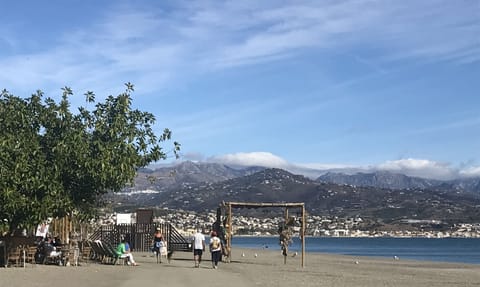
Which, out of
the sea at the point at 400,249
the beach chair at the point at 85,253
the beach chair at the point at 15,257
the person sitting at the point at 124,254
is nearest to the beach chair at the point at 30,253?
the beach chair at the point at 15,257

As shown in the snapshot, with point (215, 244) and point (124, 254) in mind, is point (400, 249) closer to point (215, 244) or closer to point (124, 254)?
point (215, 244)

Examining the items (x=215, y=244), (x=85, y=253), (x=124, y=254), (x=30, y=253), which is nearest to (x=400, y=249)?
(x=85, y=253)

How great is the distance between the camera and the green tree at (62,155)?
25516mm

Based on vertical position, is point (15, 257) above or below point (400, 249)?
above

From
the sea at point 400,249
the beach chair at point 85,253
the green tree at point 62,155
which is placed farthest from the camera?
the sea at point 400,249

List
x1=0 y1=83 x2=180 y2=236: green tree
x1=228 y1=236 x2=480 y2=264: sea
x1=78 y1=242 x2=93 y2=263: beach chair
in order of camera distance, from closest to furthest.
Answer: x1=0 y1=83 x2=180 y2=236: green tree → x1=78 y1=242 x2=93 y2=263: beach chair → x1=228 y1=236 x2=480 y2=264: sea

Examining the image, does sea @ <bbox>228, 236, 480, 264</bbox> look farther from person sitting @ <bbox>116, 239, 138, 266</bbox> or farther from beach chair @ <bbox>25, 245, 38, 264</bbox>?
beach chair @ <bbox>25, 245, 38, 264</bbox>

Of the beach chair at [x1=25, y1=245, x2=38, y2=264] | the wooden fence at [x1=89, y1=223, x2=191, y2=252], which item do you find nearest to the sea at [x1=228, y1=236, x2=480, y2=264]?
the wooden fence at [x1=89, y1=223, x2=191, y2=252]

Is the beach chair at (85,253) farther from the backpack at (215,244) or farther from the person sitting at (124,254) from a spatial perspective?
the backpack at (215,244)

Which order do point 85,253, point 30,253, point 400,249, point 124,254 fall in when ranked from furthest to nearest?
point 400,249 < point 85,253 < point 124,254 < point 30,253

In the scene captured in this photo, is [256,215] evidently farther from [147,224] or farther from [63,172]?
[63,172]

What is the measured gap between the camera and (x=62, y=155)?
26969 millimetres

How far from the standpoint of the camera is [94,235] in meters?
43.4

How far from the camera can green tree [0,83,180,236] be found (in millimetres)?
25516
